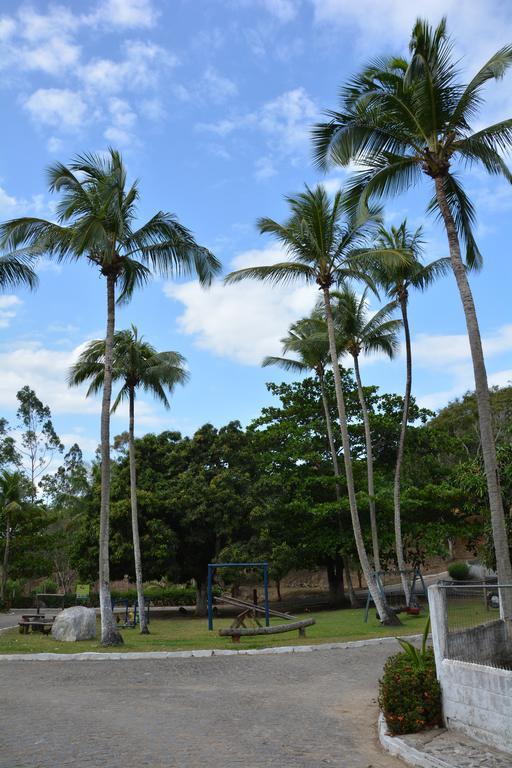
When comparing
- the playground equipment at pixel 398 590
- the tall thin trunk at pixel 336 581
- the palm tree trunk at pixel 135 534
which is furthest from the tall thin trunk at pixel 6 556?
the playground equipment at pixel 398 590

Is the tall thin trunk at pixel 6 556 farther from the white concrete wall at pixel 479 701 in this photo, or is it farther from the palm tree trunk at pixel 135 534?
the white concrete wall at pixel 479 701

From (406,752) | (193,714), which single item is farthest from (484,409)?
(193,714)

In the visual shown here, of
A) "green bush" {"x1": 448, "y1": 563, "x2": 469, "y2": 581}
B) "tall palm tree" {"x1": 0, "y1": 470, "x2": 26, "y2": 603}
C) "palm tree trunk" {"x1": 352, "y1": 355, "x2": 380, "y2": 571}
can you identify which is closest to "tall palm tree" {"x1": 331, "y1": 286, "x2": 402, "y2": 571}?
"palm tree trunk" {"x1": 352, "y1": 355, "x2": 380, "y2": 571}

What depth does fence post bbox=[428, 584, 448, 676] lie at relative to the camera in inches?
301

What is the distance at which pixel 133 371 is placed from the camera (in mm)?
22422

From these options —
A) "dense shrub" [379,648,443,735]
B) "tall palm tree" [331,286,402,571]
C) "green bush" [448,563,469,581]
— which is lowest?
"green bush" [448,563,469,581]

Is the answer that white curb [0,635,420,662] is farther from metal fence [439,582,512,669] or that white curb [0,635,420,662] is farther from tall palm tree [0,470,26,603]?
tall palm tree [0,470,26,603]

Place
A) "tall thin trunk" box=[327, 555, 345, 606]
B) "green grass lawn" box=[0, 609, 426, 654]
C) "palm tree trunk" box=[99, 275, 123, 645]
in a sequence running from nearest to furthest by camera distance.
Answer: "green grass lawn" box=[0, 609, 426, 654] → "palm tree trunk" box=[99, 275, 123, 645] → "tall thin trunk" box=[327, 555, 345, 606]

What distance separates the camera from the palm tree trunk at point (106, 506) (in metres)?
16.0

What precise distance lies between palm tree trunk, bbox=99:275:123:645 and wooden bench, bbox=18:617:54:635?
5.83 m

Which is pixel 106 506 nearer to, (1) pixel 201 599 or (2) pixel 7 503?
(1) pixel 201 599

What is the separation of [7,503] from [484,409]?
31870mm

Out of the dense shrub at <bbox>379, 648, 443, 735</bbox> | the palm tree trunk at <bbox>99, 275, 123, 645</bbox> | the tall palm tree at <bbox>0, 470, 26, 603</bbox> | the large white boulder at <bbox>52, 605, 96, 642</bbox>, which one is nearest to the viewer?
the dense shrub at <bbox>379, 648, 443, 735</bbox>

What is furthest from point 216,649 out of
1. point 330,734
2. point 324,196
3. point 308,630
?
point 324,196
